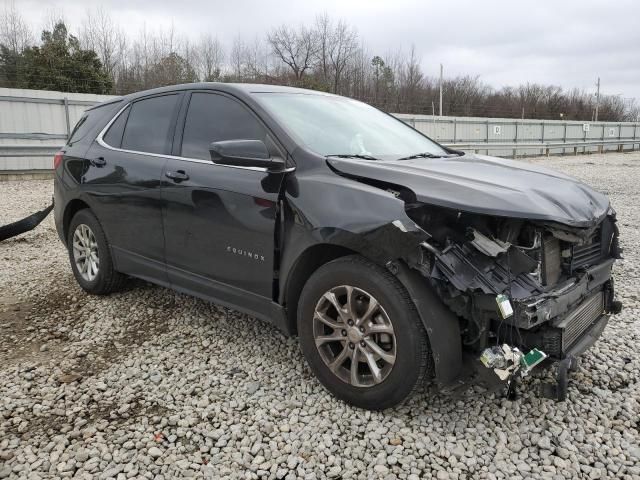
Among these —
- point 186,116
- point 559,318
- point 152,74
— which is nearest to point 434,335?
point 559,318

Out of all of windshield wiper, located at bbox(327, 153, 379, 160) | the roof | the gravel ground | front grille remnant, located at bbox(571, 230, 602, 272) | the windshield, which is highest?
the roof

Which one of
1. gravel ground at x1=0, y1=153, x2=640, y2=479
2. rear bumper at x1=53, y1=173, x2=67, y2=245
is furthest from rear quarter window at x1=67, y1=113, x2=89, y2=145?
gravel ground at x1=0, y1=153, x2=640, y2=479

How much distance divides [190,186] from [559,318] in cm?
234

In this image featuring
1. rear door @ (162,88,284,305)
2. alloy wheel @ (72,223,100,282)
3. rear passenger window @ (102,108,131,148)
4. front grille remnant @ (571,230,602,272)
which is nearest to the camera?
front grille remnant @ (571,230,602,272)

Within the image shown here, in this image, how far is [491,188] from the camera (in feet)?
8.48

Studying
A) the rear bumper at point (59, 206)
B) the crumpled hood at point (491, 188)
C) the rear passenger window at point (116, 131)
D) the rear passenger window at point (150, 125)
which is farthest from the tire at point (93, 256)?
the crumpled hood at point (491, 188)

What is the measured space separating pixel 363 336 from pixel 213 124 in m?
1.81

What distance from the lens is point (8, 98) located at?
51.0 feet

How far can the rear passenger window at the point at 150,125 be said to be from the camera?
12.6 feet

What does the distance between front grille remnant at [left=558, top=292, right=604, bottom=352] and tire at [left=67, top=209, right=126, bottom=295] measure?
3464 mm

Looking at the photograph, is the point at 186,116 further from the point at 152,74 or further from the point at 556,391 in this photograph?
the point at 152,74

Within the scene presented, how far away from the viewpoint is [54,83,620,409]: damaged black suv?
2438 mm

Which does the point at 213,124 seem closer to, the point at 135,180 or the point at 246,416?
the point at 135,180

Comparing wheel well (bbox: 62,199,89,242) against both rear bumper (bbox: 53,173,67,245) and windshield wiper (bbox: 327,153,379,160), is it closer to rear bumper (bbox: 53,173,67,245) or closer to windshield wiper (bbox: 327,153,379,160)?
rear bumper (bbox: 53,173,67,245)
